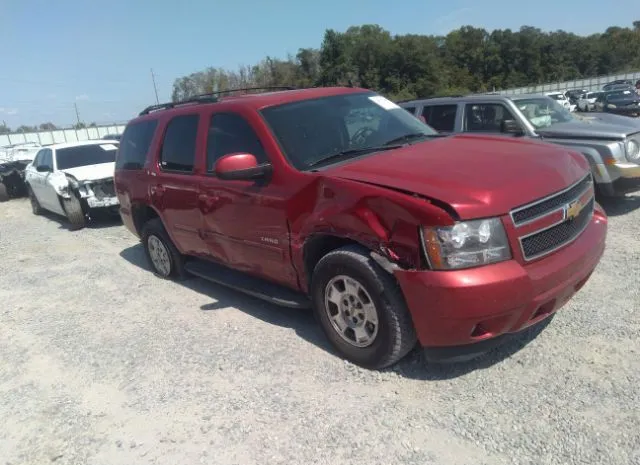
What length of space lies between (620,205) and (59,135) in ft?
154

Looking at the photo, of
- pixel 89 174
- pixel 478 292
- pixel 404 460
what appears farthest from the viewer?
pixel 89 174

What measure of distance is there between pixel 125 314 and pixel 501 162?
3.80 meters

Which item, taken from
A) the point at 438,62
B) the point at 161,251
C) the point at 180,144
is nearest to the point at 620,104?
the point at 161,251

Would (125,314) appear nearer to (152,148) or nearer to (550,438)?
(152,148)

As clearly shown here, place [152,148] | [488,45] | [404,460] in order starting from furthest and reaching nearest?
[488,45] < [152,148] < [404,460]

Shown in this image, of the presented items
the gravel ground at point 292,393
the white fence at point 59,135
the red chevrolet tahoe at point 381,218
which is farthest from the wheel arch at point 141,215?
the white fence at point 59,135

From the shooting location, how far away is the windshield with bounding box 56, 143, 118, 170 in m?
10.9

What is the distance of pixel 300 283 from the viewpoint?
157 inches

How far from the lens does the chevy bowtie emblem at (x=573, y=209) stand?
10.8 ft

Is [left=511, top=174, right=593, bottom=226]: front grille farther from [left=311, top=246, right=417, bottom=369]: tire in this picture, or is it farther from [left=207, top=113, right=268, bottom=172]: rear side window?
[left=207, top=113, right=268, bottom=172]: rear side window

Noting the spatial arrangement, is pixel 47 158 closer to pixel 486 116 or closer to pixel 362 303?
pixel 486 116

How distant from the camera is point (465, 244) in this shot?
2.93 metres

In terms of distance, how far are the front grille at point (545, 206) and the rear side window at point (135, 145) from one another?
4.03m

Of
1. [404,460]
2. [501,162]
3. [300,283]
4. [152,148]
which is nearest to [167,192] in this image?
[152,148]
